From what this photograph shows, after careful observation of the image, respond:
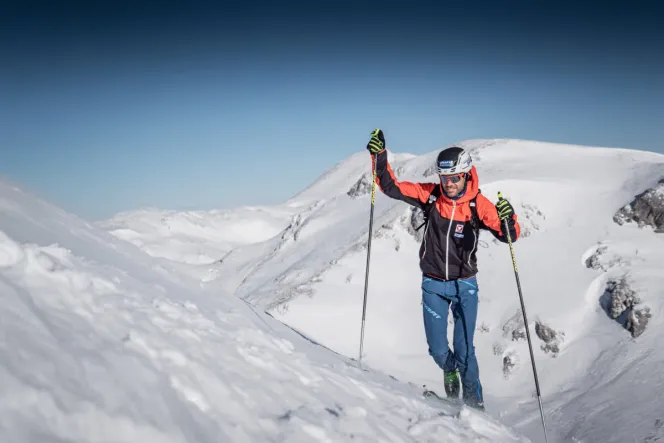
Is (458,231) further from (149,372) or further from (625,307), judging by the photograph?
(625,307)

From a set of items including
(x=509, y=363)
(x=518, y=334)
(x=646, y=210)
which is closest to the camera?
(x=509, y=363)

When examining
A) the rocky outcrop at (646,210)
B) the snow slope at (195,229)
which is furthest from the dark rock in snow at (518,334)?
the snow slope at (195,229)

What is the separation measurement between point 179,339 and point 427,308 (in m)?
4.29

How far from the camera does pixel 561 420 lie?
53.0 ft

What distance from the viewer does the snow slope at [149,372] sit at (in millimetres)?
2893

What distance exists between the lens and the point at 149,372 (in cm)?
375

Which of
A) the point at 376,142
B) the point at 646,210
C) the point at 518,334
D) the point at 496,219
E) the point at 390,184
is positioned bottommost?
the point at 518,334

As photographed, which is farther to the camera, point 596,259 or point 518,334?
point 596,259

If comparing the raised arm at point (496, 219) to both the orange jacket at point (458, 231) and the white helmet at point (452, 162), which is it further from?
the white helmet at point (452, 162)

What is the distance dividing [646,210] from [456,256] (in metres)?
24.6

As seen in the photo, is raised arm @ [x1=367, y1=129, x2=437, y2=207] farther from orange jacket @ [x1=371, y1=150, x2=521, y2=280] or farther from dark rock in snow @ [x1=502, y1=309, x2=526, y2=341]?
dark rock in snow @ [x1=502, y1=309, x2=526, y2=341]

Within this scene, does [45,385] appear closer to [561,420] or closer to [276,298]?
[561,420]

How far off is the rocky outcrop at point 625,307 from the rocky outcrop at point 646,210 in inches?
218

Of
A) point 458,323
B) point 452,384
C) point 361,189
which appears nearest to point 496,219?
point 458,323
